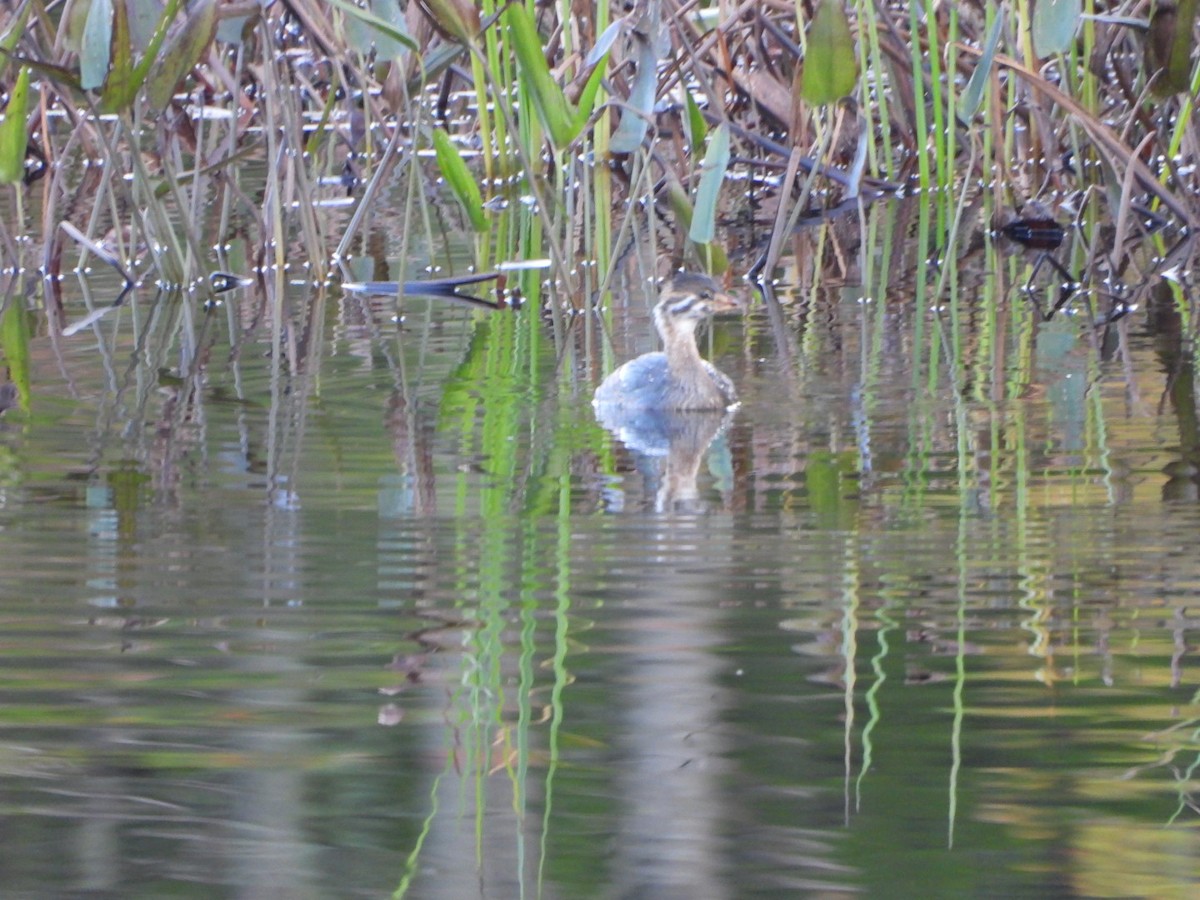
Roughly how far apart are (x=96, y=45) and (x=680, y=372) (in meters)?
2.41

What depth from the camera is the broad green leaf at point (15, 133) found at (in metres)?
8.61

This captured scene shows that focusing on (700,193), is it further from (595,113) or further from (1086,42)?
(1086,42)

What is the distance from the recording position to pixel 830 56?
28.6 ft

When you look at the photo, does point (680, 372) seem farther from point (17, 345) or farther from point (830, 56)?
point (17, 345)

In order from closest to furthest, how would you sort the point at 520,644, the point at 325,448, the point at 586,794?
the point at 586,794 < the point at 520,644 < the point at 325,448

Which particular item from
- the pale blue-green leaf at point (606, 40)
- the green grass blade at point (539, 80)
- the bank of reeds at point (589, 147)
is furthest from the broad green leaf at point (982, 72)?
the green grass blade at point (539, 80)

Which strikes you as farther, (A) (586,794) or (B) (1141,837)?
(A) (586,794)

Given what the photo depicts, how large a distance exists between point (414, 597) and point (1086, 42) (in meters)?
6.62

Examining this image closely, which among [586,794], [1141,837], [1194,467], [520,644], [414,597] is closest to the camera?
[1141,837]

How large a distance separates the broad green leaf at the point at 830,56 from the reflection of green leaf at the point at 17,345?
10.4 ft

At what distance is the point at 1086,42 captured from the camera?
1020 centimetres

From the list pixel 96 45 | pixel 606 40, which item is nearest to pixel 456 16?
pixel 606 40

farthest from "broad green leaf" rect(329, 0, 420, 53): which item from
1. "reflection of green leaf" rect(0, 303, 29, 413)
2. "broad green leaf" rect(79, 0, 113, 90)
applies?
"reflection of green leaf" rect(0, 303, 29, 413)

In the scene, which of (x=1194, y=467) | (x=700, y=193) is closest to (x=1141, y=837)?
(x=1194, y=467)
